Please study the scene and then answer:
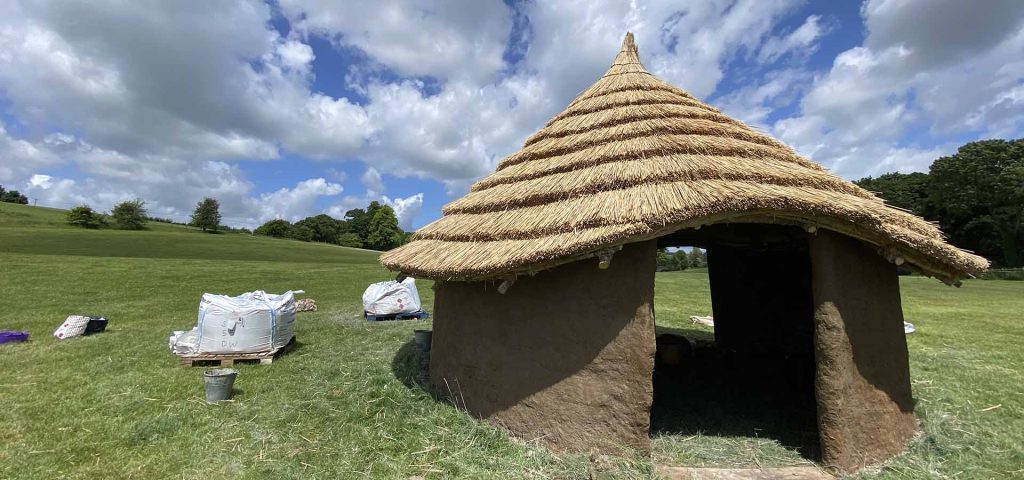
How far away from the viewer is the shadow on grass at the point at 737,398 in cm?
550

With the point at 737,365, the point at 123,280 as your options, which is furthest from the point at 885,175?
the point at 123,280

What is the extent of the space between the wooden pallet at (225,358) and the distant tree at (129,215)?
6076 cm

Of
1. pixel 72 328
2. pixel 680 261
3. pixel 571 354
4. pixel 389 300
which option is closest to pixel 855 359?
pixel 571 354

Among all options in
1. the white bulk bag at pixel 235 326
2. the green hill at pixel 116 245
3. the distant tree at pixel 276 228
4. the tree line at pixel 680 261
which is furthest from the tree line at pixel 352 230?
the white bulk bag at pixel 235 326

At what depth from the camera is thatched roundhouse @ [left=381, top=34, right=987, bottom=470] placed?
4438mm

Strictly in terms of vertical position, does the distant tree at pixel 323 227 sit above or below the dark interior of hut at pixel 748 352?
above

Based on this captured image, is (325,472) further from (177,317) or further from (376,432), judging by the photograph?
(177,317)

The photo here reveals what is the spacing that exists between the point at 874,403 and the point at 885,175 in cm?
6759

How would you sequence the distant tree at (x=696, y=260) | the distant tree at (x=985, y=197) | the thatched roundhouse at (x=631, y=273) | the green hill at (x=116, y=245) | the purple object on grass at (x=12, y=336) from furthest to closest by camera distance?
the distant tree at (x=696, y=260), the distant tree at (x=985, y=197), the green hill at (x=116, y=245), the purple object on grass at (x=12, y=336), the thatched roundhouse at (x=631, y=273)

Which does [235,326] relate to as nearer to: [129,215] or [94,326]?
[94,326]

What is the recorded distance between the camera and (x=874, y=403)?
15.6 ft

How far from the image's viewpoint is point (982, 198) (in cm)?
3791

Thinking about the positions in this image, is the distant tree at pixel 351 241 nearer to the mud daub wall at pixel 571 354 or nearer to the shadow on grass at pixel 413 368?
the shadow on grass at pixel 413 368

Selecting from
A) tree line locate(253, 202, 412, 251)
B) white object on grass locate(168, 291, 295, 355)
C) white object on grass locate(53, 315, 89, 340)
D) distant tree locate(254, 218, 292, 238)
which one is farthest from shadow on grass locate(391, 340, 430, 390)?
distant tree locate(254, 218, 292, 238)
